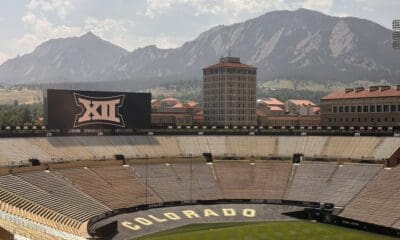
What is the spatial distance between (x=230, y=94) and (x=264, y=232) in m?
105

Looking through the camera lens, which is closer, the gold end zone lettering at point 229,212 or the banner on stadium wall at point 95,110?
the gold end zone lettering at point 229,212

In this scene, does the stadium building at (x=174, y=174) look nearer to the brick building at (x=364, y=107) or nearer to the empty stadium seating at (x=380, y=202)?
the empty stadium seating at (x=380, y=202)

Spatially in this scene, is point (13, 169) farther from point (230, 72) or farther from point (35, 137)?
point (230, 72)

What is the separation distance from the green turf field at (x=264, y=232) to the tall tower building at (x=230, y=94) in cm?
9860

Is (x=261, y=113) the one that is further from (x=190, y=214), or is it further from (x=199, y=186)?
(x=190, y=214)

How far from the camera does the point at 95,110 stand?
274 ft

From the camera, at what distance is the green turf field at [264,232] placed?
55.3m

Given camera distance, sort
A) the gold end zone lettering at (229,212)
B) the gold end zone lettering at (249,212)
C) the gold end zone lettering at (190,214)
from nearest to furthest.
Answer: the gold end zone lettering at (190,214) < the gold end zone lettering at (229,212) < the gold end zone lettering at (249,212)

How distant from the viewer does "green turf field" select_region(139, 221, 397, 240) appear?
2176 inches

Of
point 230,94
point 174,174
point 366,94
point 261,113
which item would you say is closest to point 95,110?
point 174,174

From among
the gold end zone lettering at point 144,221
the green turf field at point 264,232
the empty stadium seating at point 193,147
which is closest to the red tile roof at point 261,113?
the empty stadium seating at point 193,147

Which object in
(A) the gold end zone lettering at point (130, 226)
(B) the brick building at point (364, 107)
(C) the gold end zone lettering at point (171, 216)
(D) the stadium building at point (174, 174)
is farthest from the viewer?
(B) the brick building at point (364, 107)

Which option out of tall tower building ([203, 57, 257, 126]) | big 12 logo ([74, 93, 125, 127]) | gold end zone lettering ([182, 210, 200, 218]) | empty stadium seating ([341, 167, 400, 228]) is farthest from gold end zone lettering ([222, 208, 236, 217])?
tall tower building ([203, 57, 257, 126])

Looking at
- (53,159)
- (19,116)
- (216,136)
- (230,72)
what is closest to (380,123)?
(216,136)
